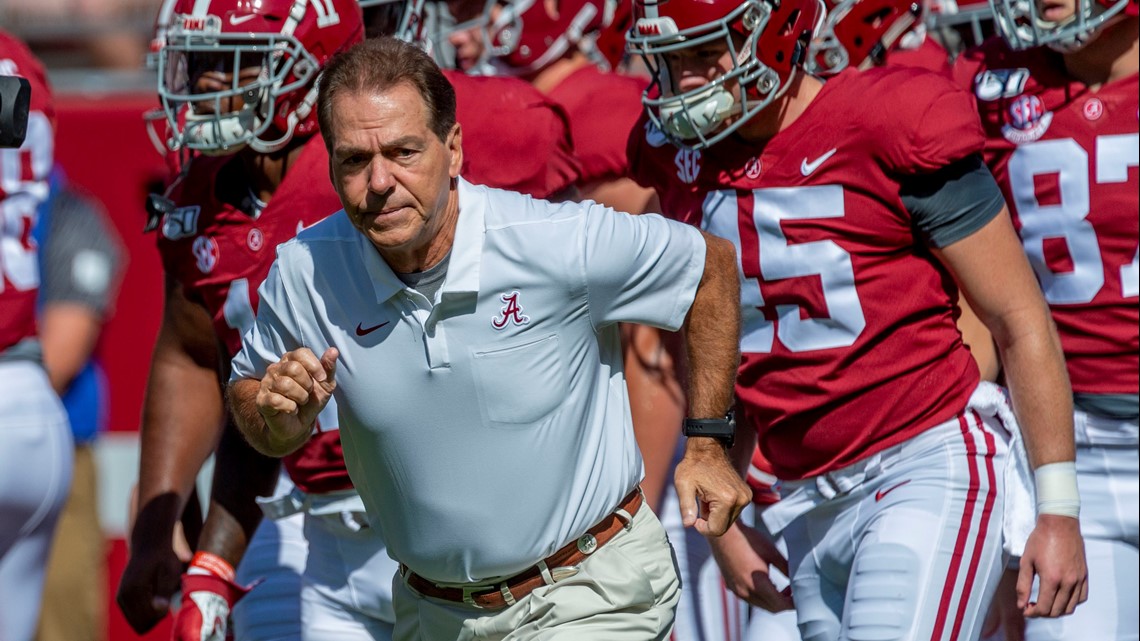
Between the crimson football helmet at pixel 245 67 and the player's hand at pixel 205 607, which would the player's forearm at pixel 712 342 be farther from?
the player's hand at pixel 205 607

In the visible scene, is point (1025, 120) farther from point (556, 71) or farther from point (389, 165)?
point (556, 71)

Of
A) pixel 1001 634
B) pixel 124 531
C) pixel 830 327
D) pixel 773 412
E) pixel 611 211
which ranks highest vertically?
pixel 611 211

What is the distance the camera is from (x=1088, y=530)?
12.8ft

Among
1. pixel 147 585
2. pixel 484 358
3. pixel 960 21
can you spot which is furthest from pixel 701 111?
pixel 147 585

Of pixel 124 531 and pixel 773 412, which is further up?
pixel 773 412

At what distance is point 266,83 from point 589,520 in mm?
1366

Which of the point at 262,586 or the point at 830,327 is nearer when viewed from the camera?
the point at 830,327

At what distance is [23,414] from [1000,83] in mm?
2442

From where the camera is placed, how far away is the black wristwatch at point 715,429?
9.78ft

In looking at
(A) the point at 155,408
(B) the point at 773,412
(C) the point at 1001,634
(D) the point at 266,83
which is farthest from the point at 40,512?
(C) the point at 1001,634

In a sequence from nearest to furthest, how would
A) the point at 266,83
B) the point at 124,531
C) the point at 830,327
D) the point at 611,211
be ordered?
the point at 611,211 → the point at 830,327 → the point at 266,83 → the point at 124,531

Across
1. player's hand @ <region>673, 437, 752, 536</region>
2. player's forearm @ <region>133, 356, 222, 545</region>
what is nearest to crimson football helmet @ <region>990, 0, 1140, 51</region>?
player's hand @ <region>673, 437, 752, 536</region>

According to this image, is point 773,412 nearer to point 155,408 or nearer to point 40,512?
point 155,408

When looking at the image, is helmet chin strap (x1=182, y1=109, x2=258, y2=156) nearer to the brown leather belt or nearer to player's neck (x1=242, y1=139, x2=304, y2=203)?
player's neck (x1=242, y1=139, x2=304, y2=203)
